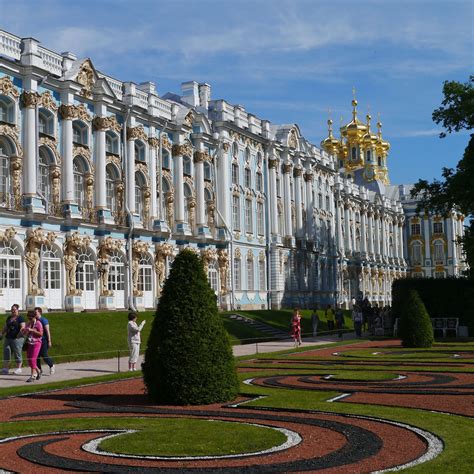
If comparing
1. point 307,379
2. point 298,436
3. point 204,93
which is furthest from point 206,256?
point 298,436

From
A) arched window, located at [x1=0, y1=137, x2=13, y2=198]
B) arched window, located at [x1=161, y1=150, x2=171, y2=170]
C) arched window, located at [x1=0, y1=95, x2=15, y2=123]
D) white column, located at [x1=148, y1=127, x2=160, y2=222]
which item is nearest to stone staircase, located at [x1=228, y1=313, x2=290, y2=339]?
white column, located at [x1=148, y1=127, x2=160, y2=222]

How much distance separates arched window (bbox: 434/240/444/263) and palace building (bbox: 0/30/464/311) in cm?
3094

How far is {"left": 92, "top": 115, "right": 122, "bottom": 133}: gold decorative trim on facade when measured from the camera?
3953cm

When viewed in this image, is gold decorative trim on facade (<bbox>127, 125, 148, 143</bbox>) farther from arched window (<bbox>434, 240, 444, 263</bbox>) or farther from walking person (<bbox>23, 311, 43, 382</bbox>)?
arched window (<bbox>434, 240, 444, 263</bbox>)

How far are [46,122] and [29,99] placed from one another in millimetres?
2118

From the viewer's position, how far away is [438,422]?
11461 mm

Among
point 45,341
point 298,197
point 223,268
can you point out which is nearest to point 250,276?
point 223,268

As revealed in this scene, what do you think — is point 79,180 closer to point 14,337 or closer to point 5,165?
point 5,165

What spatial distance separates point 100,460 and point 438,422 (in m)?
5.07

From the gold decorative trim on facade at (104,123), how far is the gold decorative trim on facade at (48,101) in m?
2.83

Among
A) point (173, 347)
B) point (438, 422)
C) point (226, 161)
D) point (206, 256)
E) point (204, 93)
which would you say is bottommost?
point (438, 422)

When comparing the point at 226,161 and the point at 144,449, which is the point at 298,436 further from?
the point at 226,161

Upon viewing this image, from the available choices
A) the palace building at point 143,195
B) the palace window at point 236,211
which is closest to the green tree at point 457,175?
the palace building at point 143,195

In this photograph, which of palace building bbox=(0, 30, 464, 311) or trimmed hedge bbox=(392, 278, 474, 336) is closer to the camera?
palace building bbox=(0, 30, 464, 311)
